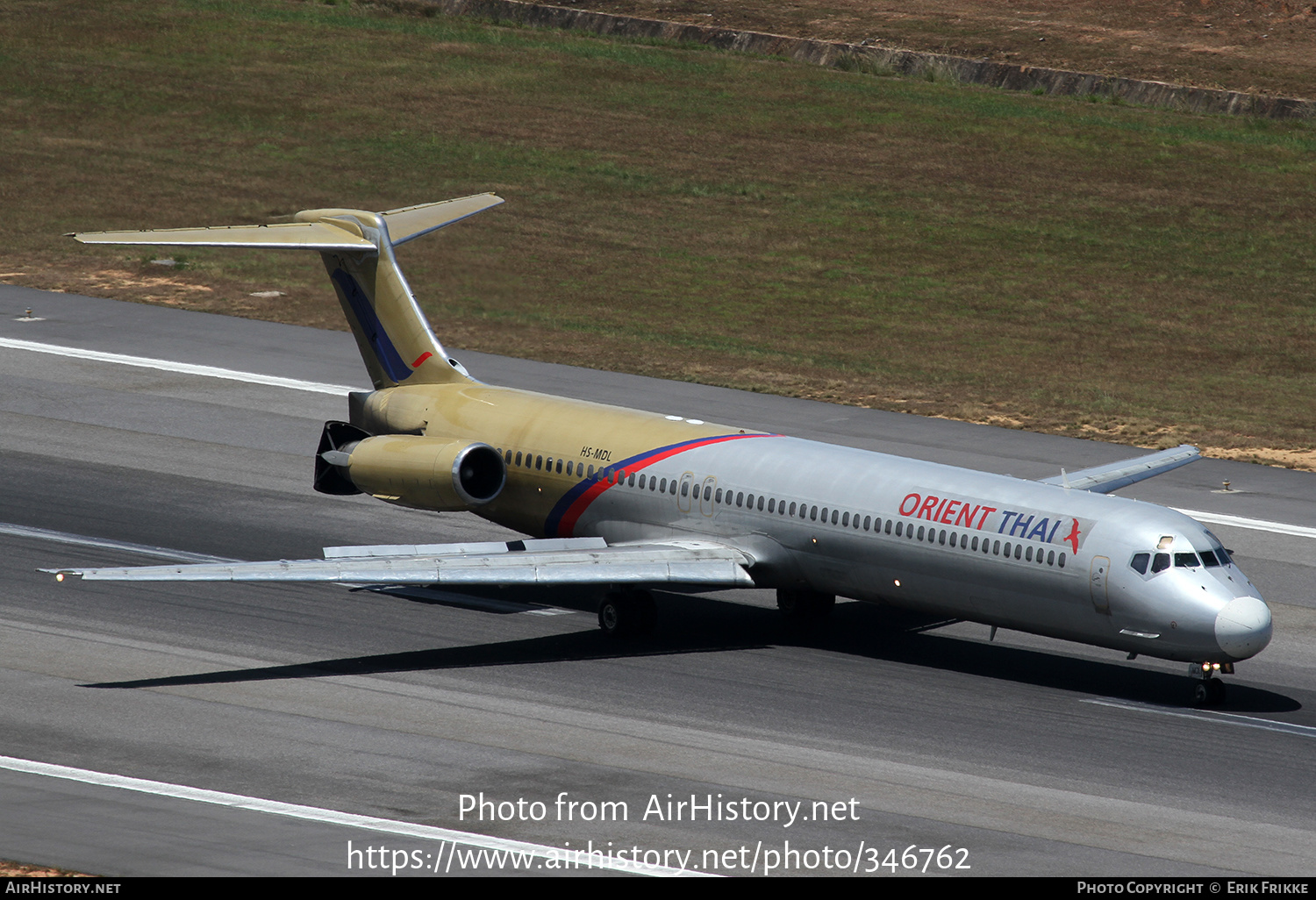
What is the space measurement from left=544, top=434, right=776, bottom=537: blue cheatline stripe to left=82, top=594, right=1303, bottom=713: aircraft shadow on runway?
1.42 meters

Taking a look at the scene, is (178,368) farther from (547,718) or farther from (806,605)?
(547,718)

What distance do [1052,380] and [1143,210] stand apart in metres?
17.1

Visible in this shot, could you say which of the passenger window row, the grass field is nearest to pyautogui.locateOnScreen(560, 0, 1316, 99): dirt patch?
the grass field

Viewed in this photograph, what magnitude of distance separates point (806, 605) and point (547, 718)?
6.64 m

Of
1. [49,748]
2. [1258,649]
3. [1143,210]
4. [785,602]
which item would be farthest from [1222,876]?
[1143,210]

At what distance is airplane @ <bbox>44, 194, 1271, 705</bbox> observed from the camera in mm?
26797

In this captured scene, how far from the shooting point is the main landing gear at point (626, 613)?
98.7 feet

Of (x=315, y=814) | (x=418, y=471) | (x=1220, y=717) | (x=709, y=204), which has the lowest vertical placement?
(x=315, y=814)

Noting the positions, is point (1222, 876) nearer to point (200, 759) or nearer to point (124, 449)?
point (200, 759)

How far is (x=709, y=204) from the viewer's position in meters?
65.2

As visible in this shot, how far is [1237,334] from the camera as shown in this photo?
2148 inches

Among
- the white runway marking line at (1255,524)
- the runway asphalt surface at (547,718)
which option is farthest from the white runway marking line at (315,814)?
the white runway marking line at (1255,524)

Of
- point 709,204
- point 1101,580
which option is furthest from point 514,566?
point 709,204

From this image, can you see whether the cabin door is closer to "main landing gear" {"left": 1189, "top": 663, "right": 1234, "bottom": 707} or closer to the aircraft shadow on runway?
"main landing gear" {"left": 1189, "top": 663, "right": 1234, "bottom": 707}
